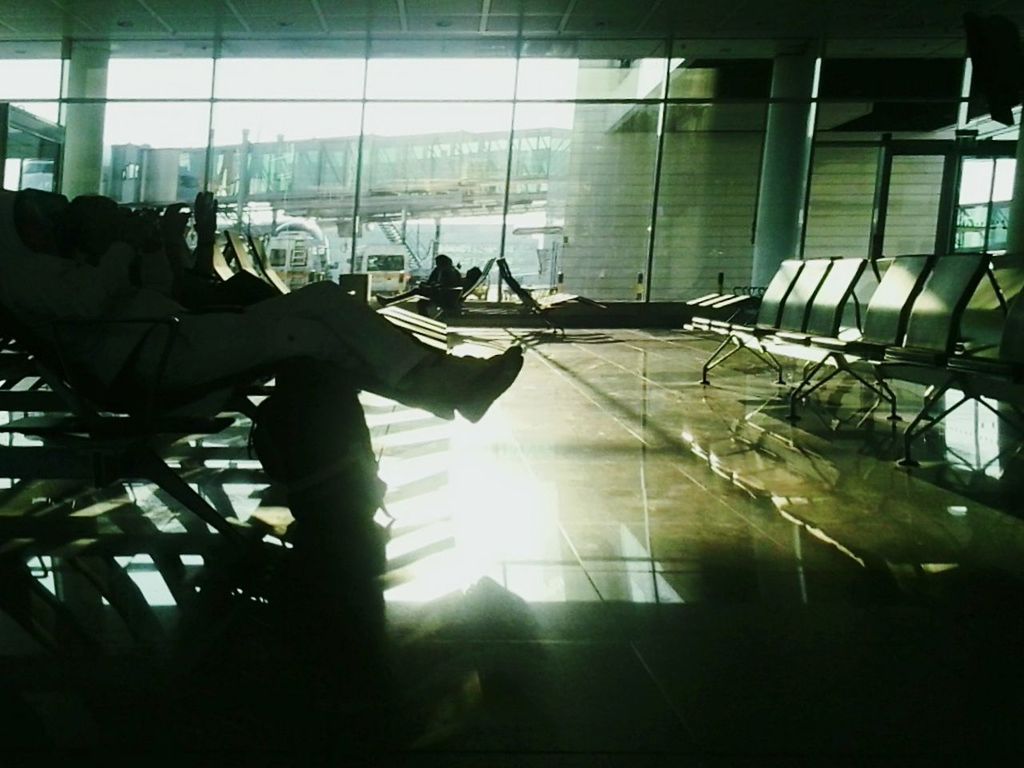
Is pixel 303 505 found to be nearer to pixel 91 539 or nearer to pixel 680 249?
pixel 91 539

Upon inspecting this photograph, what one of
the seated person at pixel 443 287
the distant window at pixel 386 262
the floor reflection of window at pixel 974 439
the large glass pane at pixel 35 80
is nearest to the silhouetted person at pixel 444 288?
the seated person at pixel 443 287

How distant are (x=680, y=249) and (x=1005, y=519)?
1293 cm

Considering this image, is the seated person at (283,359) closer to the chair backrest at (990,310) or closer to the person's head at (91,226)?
the person's head at (91,226)

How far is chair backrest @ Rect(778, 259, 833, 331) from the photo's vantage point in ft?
21.0

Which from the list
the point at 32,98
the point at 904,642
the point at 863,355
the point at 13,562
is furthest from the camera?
the point at 32,98

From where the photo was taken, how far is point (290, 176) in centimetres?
1574

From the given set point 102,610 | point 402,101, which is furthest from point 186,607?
point 402,101

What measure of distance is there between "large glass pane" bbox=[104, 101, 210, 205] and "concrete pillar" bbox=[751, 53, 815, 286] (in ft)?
29.5

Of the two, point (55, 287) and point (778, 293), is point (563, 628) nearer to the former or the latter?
point (55, 287)

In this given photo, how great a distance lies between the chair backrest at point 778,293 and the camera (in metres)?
6.98

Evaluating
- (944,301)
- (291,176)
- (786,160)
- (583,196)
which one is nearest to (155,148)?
(291,176)

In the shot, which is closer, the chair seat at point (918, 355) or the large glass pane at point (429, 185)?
the chair seat at point (918, 355)

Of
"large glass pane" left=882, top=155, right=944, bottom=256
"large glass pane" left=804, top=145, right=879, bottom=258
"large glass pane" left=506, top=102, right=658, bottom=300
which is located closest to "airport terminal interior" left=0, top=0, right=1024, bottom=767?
"large glass pane" left=506, top=102, right=658, bottom=300

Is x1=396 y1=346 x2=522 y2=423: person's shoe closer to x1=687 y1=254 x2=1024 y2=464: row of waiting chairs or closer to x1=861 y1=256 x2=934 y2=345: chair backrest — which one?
x1=687 y1=254 x2=1024 y2=464: row of waiting chairs
